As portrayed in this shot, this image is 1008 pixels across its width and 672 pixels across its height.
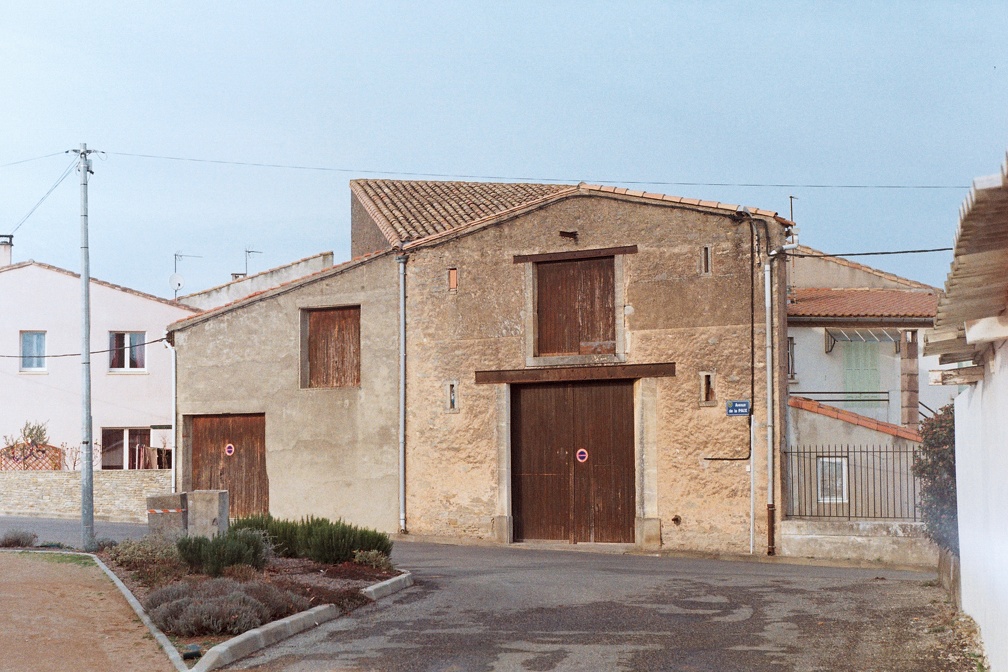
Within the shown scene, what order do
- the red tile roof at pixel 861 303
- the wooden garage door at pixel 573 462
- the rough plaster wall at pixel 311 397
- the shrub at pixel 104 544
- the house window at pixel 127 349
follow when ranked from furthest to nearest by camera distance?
1. the house window at pixel 127 349
2. the red tile roof at pixel 861 303
3. the rough plaster wall at pixel 311 397
4. the wooden garage door at pixel 573 462
5. the shrub at pixel 104 544

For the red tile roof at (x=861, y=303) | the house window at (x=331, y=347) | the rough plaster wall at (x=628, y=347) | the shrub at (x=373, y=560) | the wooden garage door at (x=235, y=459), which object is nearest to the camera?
the shrub at (x=373, y=560)

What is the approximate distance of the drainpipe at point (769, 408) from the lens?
2033cm

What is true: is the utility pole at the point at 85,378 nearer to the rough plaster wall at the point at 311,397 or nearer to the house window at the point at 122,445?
the rough plaster wall at the point at 311,397

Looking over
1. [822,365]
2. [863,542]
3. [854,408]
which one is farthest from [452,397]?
[854,408]

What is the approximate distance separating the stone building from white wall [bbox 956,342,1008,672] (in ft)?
30.3

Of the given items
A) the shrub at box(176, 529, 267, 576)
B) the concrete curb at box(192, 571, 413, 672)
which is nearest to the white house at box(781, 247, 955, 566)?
the concrete curb at box(192, 571, 413, 672)

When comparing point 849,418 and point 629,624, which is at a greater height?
point 849,418

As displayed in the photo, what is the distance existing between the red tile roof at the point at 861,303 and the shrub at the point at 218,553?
18303 millimetres

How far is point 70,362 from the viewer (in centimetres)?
4109

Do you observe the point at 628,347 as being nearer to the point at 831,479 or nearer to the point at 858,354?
the point at 831,479

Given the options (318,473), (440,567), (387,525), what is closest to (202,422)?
(318,473)

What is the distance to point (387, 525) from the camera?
23750 millimetres

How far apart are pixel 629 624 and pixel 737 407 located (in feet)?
31.5

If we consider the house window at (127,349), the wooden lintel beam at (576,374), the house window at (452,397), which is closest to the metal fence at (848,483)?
the wooden lintel beam at (576,374)
